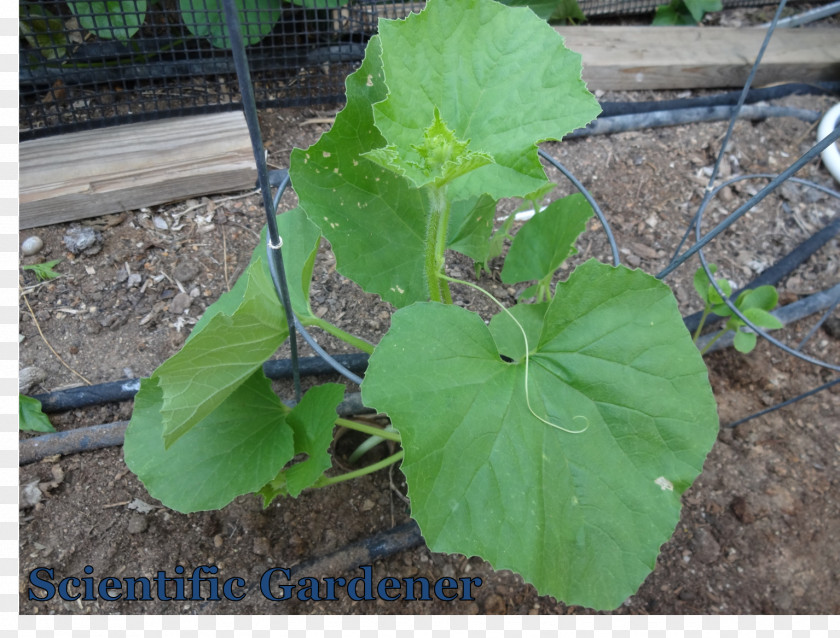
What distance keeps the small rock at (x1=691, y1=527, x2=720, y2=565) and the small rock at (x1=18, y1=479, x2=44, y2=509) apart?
68.9 inches

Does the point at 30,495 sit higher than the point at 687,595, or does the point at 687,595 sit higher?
the point at 30,495

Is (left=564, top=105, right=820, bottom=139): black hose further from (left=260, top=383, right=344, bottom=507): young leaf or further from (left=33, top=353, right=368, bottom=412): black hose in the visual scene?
(left=33, top=353, right=368, bottom=412): black hose

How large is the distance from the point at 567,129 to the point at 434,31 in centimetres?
32

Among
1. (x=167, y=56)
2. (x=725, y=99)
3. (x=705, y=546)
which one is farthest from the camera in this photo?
(x=725, y=99)

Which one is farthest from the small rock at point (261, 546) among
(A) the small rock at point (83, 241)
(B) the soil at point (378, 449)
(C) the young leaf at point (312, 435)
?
(A) the small rock at point (83, 241)

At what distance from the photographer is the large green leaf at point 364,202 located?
1.30m

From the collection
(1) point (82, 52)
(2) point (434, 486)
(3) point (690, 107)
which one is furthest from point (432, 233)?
(3) point (690, 107)

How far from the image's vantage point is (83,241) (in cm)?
205

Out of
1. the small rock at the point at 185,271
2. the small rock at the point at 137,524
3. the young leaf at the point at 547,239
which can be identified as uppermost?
the young leaf at the point at 547,239

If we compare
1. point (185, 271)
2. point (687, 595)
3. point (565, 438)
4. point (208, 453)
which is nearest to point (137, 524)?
point (208, 453)

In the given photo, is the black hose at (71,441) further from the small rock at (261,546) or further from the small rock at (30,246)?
the small rock at (30,246)

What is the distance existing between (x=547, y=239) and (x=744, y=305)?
74 centimetres

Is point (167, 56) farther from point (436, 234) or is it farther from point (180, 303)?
point (436, 234)

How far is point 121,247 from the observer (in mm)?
2086
